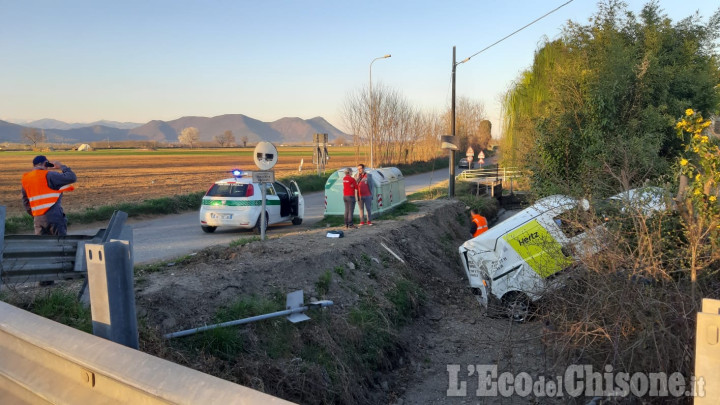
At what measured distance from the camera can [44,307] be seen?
17.9 feet

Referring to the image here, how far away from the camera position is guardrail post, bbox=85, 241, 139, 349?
313 centimetres

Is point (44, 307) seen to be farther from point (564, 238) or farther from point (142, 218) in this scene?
point (142, 218)

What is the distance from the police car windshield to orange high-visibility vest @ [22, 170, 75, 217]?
7565 millimetres

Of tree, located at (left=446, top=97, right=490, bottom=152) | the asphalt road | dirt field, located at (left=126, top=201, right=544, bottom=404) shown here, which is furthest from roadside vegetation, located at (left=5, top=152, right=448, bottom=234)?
tree, located at (left=446, top=97, right=490, bottom=152)

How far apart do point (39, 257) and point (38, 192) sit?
324cm

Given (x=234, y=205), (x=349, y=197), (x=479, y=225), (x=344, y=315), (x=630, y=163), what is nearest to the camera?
(x=344, y=315)

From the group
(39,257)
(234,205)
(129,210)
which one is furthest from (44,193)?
(129,210)

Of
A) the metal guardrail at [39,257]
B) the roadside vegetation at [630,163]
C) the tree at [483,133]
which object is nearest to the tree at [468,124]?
the tree at [483,133]

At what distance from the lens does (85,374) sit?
2.97 meters

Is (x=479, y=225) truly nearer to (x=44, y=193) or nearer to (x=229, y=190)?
(x=229, y=190)

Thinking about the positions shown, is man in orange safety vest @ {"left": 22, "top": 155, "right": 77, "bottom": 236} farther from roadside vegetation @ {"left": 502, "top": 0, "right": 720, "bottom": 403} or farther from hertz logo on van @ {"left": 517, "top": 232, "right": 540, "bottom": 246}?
hertz logo on van @ {"left": 517, "top": 232, "right": 540, "bottom": 246}

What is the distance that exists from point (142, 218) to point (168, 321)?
47.3 ft

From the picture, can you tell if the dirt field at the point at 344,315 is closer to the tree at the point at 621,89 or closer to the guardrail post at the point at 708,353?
the guardrail post at the point at 708,353

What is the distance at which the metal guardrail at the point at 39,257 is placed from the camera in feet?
16.5
